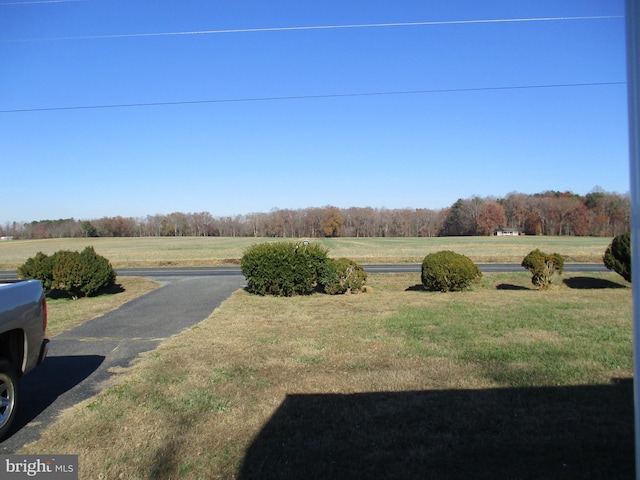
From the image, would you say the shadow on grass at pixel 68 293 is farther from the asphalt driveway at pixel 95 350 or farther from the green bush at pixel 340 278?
the green bush at pixel 340 278

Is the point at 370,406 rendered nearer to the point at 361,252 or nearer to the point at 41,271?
the point at 41,271

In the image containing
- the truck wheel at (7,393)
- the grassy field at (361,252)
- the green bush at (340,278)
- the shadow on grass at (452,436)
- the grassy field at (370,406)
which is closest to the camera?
the shadow on grass at (452,436)

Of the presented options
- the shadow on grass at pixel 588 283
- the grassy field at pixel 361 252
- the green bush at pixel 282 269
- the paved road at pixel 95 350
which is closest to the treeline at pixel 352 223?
the grassy field at pixel 361 252

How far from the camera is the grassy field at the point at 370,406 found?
3488 millimetres

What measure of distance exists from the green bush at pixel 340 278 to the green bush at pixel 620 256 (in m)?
8.29

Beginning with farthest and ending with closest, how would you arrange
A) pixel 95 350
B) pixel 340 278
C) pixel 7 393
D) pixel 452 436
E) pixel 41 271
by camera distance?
pixel 41 271 → pixel 340 278 → pixel 95 350 → pixel 7 393 → pixel 452 436

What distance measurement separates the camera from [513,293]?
530 inches

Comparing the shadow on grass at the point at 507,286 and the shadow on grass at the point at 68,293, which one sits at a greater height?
the shadow on grass at the point at 68,293

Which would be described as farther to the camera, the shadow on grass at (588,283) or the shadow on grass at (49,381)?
the shadow on grass at (588,283)

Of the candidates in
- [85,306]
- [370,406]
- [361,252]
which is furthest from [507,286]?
[361,252]

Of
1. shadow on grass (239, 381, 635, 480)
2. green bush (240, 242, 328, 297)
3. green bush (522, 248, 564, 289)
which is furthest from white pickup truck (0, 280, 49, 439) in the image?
green bush (522, 248, 564, 289)

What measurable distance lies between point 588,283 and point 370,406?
15.6 m

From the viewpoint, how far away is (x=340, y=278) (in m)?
14.0

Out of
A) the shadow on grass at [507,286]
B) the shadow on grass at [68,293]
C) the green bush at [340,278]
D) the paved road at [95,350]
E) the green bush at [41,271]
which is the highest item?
the green bush at [41,271]
